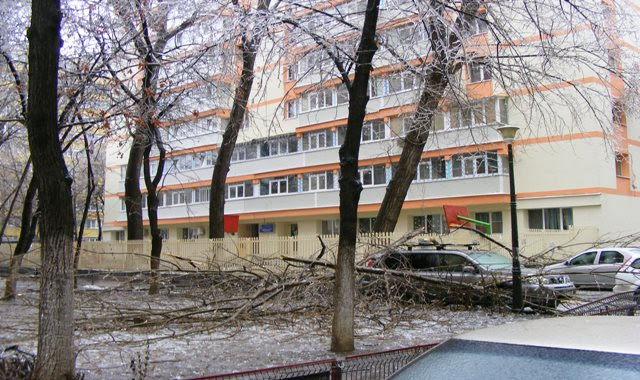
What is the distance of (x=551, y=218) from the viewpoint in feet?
101

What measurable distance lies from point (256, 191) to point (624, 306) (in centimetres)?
3748

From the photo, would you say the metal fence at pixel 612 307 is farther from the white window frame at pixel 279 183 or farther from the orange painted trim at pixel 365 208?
the white window frame at pixel 279 183

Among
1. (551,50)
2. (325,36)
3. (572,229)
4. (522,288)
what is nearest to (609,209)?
(572,229)

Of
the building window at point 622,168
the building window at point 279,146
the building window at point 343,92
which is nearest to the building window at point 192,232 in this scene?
the building window at point 279,146

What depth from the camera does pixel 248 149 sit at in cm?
4572

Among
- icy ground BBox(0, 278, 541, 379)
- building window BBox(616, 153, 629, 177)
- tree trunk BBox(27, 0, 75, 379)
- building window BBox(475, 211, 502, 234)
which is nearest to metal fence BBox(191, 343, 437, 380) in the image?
tree trunk BBox(27, 0, 75, 379)

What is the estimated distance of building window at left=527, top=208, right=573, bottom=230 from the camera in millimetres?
30188

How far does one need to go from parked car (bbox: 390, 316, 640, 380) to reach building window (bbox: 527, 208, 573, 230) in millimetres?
29065

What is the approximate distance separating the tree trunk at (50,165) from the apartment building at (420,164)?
201 inches

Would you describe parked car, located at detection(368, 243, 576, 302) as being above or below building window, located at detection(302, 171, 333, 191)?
below

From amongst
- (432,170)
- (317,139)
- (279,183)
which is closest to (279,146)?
(279,183)

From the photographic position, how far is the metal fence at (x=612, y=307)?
8.01 meters

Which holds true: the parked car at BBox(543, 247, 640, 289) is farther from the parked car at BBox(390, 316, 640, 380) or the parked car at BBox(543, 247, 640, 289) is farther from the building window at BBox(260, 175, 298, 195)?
the building window at BBox(260, 175, 298, 195)

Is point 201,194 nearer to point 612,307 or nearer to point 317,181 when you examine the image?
point 317,181
